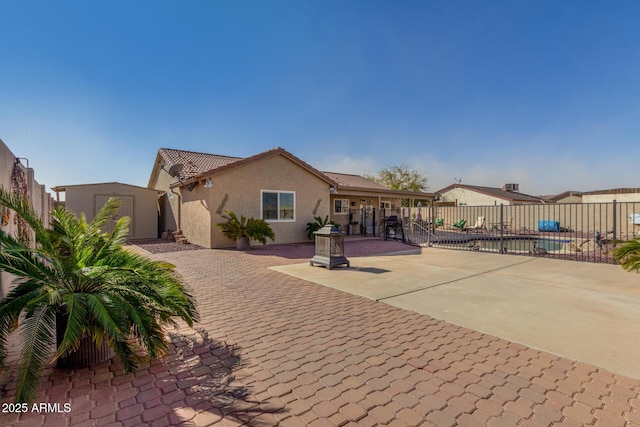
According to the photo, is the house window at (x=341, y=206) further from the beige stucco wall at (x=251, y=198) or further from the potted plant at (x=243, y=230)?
the potted plant at (x=243, y=230)

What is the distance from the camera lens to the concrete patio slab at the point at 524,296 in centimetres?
Result: 381

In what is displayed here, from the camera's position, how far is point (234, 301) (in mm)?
5477

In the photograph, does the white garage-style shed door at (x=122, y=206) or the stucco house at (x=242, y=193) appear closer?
the stucco house at (x=242, y=193)

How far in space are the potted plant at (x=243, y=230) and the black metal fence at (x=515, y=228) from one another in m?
7.70

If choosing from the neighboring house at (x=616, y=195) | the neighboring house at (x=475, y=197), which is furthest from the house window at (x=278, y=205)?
the neighboring house at (x=616, y=195)

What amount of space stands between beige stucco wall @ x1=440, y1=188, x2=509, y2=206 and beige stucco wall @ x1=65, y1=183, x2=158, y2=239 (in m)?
31.4

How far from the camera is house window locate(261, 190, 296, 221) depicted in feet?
47.8

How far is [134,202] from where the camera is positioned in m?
17.4

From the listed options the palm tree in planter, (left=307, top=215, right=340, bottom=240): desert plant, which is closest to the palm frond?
the palm tree in planter

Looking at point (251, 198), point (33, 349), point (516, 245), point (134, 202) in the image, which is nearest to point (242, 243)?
point (251, 198)

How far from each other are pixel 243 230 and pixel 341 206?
10.2 metres

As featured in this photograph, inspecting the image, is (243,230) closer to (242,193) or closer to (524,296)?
(242,193)

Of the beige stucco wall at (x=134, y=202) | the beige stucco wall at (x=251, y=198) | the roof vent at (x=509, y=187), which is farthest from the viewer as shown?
the roof vent at (x=509, y=187)

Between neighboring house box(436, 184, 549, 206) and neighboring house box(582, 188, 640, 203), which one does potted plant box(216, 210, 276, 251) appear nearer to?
neighboring house box(436, 184, 549, 206)
